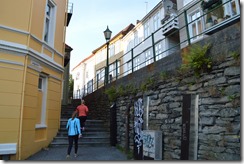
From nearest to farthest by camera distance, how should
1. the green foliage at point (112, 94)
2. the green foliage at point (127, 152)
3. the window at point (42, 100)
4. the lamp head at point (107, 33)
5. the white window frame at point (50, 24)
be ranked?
the green foliage at point (127, 152)
the window at point (42, 100)
the white window frame at point (50, 24)
the green foliage at point (112, 94)
the lamp head at point (107, 33)

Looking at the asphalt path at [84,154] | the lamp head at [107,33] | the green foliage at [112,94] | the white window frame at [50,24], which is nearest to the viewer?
the asphalt path at [84,154]

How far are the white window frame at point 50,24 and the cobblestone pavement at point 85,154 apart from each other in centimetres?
406

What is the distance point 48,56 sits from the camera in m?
9.63

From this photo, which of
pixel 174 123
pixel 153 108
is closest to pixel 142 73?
pixel 153 108

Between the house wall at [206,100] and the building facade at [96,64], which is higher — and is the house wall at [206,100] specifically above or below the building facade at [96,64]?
below

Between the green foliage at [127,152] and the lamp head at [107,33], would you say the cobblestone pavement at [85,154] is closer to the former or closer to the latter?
the green foliage at [127,152]

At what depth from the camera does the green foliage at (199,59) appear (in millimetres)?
5410

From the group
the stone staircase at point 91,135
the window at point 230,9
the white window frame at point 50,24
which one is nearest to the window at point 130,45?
the stone staircase at point 91,135

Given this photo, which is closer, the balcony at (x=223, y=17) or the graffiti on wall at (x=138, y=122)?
the graffiti on wall at (x=138, y=122)

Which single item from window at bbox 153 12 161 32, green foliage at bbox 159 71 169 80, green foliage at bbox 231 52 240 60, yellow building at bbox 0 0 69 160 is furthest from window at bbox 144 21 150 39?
green foliage at bbox 231 52 240 60

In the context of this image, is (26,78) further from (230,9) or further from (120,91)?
(230,9)

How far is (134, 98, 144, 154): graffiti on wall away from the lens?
7709mm

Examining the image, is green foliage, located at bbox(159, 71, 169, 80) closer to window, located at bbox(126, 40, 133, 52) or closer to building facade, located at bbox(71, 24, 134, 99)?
building facade, located at bbox(71, 24, 134, 99)

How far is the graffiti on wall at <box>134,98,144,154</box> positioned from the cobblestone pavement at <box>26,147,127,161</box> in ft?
2.47
